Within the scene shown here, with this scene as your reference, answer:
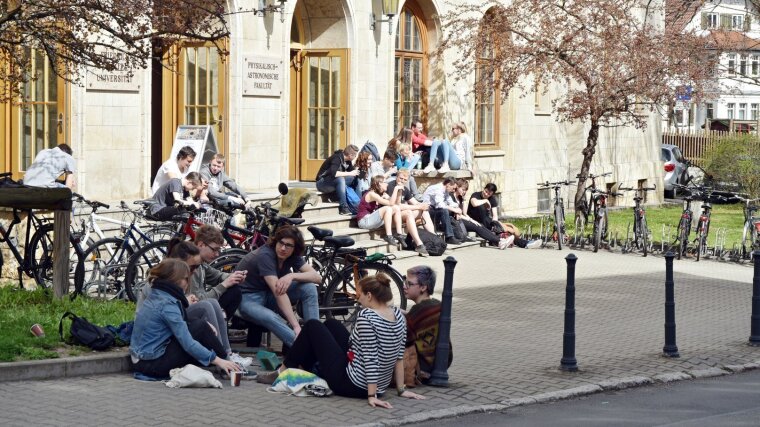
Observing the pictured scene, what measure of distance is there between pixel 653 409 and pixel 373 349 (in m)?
2.24

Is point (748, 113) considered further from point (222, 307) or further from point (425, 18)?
point (222, 307)

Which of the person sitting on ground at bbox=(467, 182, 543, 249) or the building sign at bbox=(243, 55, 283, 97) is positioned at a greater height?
the building sign at bbox=(243, 55, 283, 97)

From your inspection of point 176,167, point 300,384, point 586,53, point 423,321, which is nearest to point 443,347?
point 423,321

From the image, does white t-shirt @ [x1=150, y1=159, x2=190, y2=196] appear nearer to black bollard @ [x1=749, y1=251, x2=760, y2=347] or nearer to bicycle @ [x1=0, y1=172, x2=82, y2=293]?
bicycle @ [x1=0, y1=172, x2=82, y2=293]

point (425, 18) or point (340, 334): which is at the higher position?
point (425, 18)

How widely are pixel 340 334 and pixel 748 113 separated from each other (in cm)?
8264

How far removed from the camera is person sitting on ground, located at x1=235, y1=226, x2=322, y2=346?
38.4 ft

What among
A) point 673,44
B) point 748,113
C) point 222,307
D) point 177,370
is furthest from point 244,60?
point 748,113

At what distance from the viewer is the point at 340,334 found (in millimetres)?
10398

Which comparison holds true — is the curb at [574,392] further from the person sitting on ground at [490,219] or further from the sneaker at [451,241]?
the person sitting on ground at [490,219]

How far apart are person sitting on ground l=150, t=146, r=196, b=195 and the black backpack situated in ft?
19.3

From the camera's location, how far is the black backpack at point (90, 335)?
11.0 meters

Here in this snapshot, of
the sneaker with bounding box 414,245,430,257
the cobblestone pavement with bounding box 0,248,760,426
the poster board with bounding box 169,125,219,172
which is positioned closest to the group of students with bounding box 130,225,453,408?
the cobblestone pavement with bounding box 0,248,760,426

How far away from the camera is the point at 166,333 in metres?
10.4
